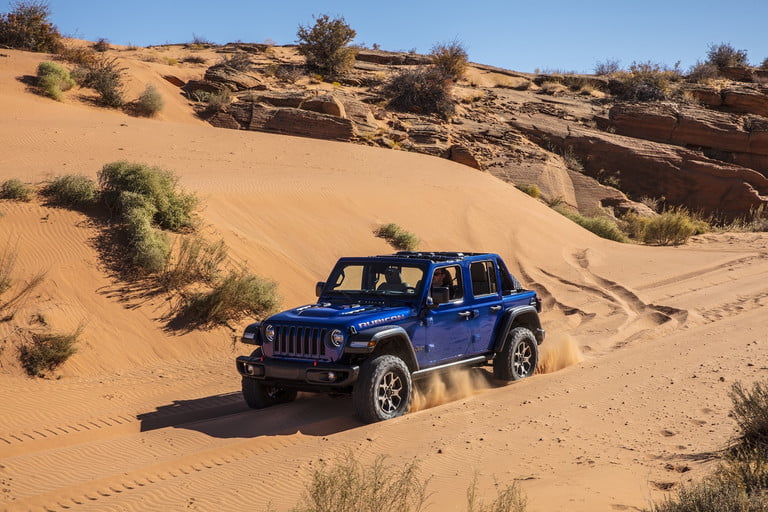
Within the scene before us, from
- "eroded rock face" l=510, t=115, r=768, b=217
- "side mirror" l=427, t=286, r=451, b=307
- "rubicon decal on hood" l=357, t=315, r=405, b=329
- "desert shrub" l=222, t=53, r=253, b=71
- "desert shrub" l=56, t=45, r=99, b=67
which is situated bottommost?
"rubicon decal on hood" l=357, t=315, r=405, b=329

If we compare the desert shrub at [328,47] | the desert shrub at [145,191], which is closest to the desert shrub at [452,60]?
the desert shrub at [328,47]

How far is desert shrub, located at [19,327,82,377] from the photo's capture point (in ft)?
33.7

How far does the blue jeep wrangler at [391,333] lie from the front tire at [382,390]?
0.04 feet

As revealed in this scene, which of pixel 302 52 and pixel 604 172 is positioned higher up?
pixel 302 52

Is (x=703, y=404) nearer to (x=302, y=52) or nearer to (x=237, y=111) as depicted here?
(x=237, y=111)

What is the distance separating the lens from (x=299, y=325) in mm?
8383

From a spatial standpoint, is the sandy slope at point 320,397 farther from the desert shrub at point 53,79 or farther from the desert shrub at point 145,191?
the desert shrub at point 53,79

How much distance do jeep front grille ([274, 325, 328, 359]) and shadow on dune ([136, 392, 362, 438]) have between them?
0.72 metres

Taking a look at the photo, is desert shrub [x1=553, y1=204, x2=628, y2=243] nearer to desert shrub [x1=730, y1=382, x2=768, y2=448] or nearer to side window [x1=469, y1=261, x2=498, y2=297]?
side window [x1=469, y1=261, x2=498, y2=297]

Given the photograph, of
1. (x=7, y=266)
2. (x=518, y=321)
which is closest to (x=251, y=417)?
(x=518, y=321)

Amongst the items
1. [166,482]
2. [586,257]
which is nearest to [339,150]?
[586,257]

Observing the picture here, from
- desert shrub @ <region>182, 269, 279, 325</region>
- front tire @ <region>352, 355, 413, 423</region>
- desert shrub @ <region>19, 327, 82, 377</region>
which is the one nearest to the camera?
front tire @ <region>352, 355, 413, 423</region>

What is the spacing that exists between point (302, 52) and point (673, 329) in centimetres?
2827

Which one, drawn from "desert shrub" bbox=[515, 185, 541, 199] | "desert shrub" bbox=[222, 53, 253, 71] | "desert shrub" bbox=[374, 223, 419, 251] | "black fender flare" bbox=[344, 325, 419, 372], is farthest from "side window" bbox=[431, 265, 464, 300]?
"desert shrub" bbox=[222, 53, 253, 71]
